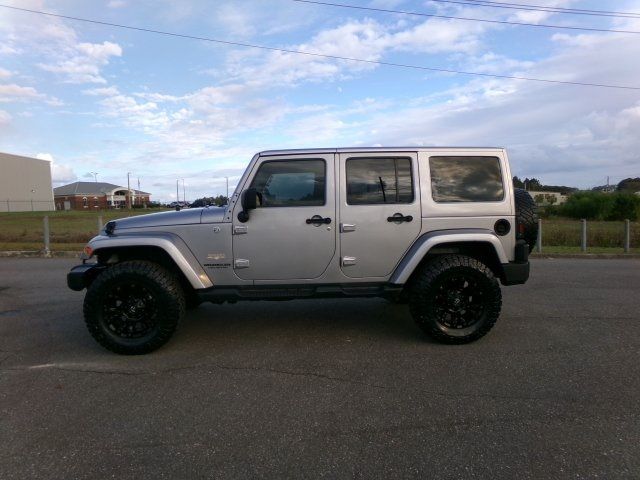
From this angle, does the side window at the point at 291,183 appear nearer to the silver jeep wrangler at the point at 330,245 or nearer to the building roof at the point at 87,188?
the silver jeep wrangler at the point at 330,245

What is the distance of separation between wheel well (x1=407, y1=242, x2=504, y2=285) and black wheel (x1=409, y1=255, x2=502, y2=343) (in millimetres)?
86

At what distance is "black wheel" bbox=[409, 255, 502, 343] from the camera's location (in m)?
4.79

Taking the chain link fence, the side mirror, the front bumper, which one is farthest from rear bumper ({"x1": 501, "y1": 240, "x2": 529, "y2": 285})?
the chain link fence

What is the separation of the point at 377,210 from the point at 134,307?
2570 mm

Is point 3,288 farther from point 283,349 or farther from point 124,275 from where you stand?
point 283,349

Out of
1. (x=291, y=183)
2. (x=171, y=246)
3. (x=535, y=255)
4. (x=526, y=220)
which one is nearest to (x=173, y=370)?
(x=171, y=246)

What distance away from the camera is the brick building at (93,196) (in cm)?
9706

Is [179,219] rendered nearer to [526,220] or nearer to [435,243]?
[435,243]

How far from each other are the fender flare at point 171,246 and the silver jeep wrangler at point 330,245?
A: 0.01m

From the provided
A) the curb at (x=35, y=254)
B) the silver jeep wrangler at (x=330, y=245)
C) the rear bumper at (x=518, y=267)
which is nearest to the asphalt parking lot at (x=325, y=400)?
the silver jeep wrangler at (x=330, y=245)

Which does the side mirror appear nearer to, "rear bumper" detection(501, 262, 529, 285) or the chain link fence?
"rear bumper" detection(501, 262, 529, 285)

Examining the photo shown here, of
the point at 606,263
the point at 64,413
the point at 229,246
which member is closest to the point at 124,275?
the point at 229,246

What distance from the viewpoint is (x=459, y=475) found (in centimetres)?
272

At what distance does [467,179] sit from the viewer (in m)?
5.03
